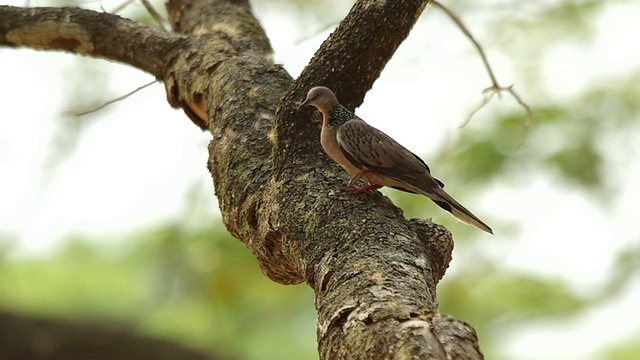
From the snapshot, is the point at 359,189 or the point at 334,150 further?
the point at 334,150

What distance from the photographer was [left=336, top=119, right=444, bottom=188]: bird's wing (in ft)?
10.5

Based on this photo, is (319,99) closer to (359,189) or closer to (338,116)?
(338,116)

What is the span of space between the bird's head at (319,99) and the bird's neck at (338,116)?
0.09ft

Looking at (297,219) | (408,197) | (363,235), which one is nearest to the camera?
(363,235)

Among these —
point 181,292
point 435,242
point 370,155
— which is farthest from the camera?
point 181,292

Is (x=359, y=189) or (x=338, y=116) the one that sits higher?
(x=338, y=116)

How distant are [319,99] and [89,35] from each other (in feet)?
5.28

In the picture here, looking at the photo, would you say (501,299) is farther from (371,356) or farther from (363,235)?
(371,356)

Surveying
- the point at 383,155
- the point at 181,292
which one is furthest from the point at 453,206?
the point at 181,292

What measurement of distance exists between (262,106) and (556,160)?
4.86 metres

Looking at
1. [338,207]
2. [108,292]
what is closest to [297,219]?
[338,207]

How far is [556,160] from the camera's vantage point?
7.65 m

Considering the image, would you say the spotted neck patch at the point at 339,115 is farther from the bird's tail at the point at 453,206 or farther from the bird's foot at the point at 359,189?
the bird's tail at the point at 453,206

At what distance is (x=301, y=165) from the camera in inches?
120
